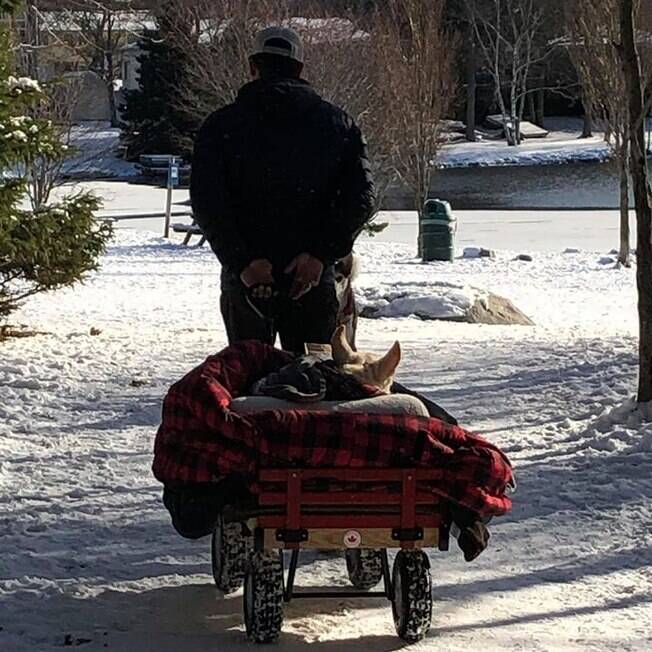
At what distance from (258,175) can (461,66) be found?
55.2m

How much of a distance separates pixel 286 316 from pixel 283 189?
468 mm

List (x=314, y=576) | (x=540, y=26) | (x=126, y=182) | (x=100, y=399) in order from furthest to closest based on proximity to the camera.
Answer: (x=540, y=26) → (x=126, y=182) → (x=100, y=399) → (x=314, y=576)

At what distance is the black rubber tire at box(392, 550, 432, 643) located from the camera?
3.99 m

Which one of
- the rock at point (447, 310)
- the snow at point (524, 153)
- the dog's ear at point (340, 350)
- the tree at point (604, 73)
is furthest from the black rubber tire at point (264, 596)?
the snow at point (524, 153)

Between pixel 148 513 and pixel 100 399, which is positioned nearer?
pixel 148 513

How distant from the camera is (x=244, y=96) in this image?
5.01 m

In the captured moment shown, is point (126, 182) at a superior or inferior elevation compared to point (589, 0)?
inferior

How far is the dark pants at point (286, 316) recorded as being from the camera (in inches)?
196

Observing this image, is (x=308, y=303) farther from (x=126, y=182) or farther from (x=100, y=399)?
(x=126, y=182)

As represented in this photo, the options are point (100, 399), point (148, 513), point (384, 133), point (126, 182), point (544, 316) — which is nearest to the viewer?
point (148, 513)

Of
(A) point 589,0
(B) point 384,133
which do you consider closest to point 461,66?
(B) point 384,133

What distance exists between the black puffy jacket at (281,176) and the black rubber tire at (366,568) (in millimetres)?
1064

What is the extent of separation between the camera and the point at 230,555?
176 inches

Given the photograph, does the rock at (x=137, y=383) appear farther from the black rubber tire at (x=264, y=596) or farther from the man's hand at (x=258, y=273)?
the black rubber tire at (x=264, y=596)
